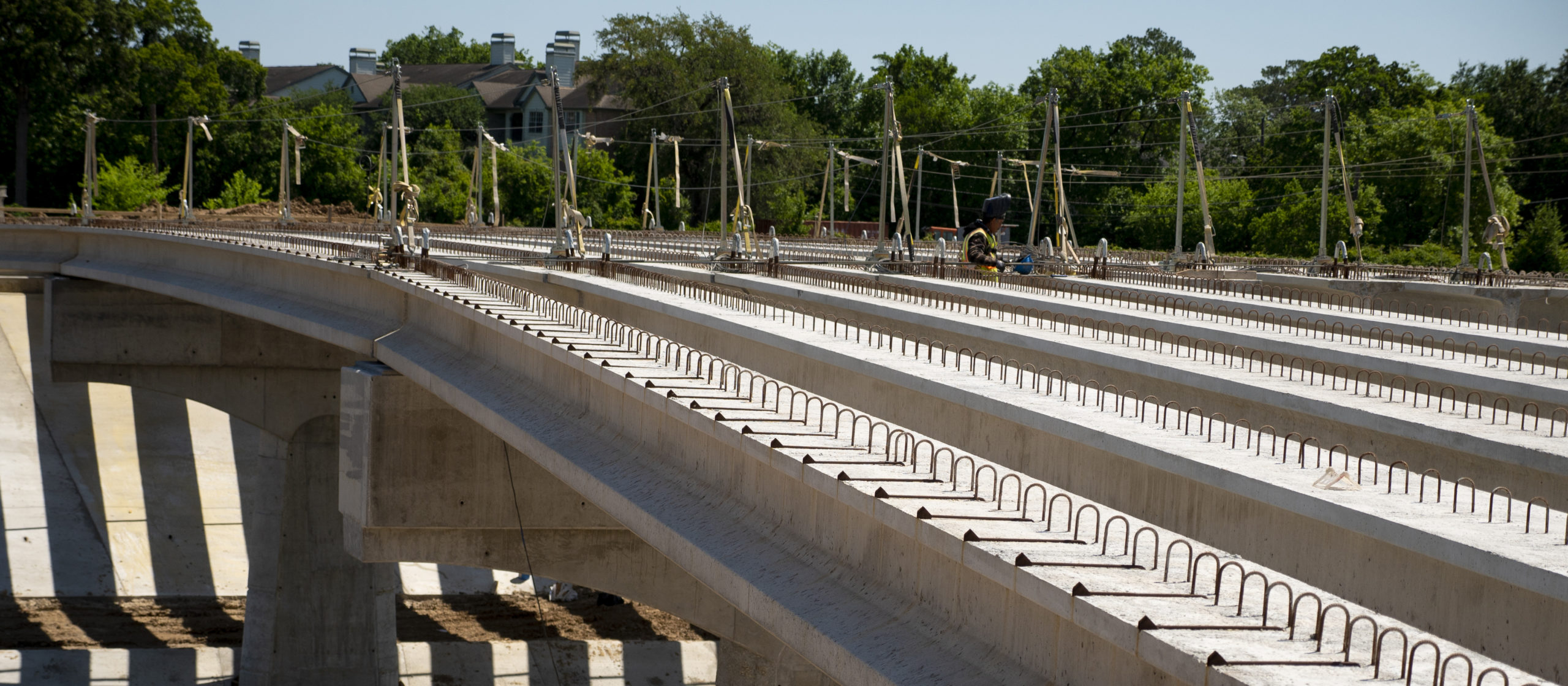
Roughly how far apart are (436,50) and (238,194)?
76230 millimetres

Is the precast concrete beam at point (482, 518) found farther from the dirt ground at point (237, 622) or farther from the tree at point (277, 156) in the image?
the tree at point (277, 156)

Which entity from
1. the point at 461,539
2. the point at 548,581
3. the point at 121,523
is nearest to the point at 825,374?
the point at 461,539

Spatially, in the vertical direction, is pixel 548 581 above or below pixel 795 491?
below

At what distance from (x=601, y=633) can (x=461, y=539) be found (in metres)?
17.6

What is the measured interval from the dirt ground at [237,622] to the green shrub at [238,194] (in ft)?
164

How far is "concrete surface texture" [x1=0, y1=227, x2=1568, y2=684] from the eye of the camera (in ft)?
19.7

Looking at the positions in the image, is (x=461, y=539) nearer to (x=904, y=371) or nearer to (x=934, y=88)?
(x=904, y=371)

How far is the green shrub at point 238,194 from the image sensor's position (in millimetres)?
79250

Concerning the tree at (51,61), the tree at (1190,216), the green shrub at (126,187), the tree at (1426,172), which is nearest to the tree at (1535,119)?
the tree at (1426,172)

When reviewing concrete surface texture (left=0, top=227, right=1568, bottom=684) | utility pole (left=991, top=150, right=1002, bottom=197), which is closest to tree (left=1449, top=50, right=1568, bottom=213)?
utility pole (left=991, top=150, right=1002, bottom=197)

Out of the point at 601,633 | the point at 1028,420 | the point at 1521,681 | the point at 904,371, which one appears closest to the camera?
the point at 1521,681

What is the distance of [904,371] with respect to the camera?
12750 mm

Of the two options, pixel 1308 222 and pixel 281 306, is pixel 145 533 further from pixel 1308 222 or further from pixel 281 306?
pixel 1308 222

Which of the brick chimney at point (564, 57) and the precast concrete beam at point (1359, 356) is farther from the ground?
the brick chimney at point (564, 57)
